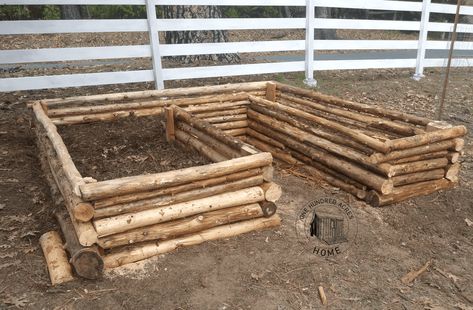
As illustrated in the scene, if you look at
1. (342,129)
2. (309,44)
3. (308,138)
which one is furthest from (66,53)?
(309,44)

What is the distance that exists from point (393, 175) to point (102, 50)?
520 cm

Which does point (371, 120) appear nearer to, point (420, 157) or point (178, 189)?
point (420, 157)

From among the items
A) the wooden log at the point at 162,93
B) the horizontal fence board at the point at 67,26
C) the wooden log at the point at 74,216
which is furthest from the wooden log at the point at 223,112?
the wooden log at the point at 74,216

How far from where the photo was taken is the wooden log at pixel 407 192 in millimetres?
4301

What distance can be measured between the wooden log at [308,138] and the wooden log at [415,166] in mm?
262

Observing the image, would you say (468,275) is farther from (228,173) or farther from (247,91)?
(247,91)

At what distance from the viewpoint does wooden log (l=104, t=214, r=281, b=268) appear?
326cm

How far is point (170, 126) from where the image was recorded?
560 centimetres

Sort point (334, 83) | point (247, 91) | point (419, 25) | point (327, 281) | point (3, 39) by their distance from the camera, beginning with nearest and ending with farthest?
point (327, 281) → point (247, 91) → point (334, 83) → point (419, 25) → point (3, 39)

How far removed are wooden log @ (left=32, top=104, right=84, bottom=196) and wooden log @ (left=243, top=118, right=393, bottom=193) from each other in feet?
8.70

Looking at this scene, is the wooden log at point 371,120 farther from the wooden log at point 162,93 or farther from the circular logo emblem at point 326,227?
the circular logo emblem at point 326,227

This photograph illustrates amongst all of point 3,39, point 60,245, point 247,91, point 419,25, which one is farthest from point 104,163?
point 3,39

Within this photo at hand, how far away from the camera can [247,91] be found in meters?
6.80

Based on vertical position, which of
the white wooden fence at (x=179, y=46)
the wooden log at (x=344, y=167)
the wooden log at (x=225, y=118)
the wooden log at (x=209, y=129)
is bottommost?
the wooden log at (x=344, y=167)
